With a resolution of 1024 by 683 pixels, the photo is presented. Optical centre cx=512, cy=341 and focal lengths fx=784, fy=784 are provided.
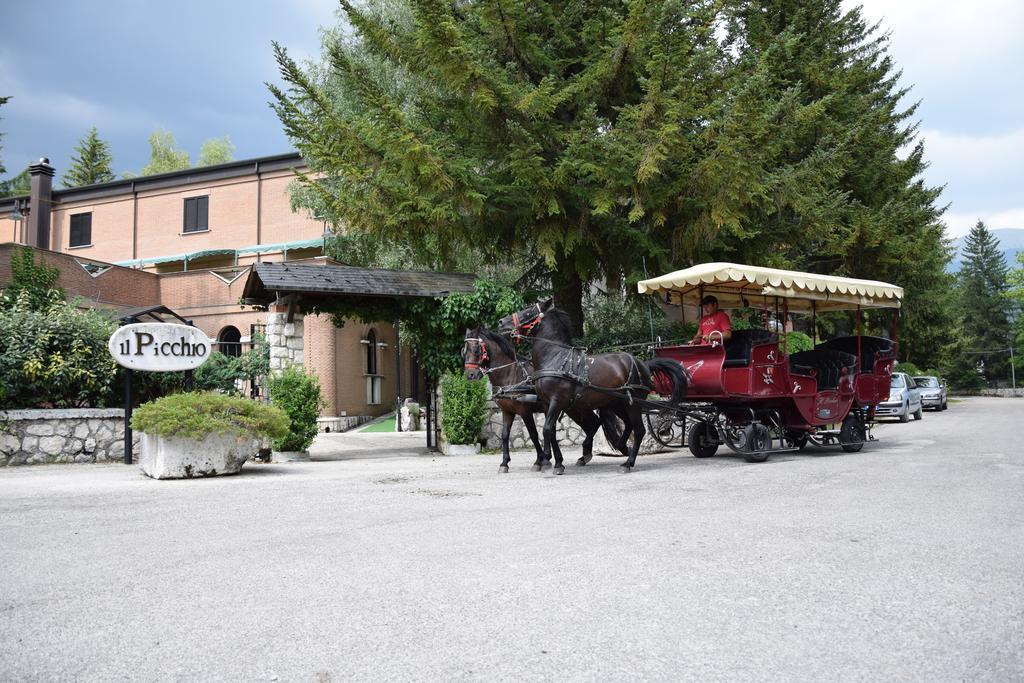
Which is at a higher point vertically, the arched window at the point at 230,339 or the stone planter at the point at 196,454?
the arched window at the point at 230,339

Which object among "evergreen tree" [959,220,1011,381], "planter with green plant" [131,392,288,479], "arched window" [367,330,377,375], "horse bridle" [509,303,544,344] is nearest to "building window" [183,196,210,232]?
"arched window" [367,330,377,375]

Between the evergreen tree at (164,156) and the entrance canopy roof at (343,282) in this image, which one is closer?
the entrance canopy roof at (343,282)

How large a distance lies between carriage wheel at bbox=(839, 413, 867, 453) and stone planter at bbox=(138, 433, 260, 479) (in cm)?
982

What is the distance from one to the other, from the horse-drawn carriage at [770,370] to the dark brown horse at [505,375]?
1.61 meters

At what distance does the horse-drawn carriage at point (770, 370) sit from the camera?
11945 mm

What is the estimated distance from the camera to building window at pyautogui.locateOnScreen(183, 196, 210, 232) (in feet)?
131

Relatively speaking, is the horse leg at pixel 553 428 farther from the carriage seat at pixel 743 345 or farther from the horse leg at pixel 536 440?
the carriage seat at pixel 743 345

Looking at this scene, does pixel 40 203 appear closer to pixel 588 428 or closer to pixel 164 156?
pixel 164 156

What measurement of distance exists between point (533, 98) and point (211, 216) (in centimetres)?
2911

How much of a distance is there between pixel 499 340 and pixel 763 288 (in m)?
4.24

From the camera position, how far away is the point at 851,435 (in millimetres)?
13648

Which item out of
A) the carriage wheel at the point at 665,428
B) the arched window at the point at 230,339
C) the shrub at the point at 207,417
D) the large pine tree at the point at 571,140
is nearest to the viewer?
the shrub at the point at 207,417

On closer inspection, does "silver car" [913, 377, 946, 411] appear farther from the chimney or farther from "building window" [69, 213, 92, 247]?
the chimney

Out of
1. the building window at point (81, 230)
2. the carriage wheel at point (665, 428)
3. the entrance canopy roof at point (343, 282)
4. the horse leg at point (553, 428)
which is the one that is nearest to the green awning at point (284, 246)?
the building window at point (81, 230)
